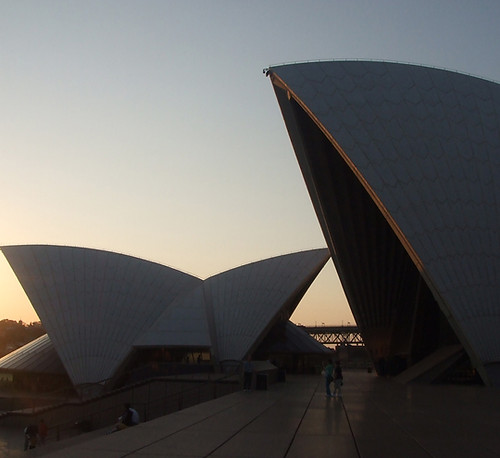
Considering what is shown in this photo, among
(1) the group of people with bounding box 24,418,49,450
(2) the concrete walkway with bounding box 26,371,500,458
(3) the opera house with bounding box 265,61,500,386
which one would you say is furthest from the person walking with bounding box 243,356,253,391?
(1) the group of people with bounding box 24,418,49,450

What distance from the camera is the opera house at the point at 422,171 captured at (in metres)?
19.0

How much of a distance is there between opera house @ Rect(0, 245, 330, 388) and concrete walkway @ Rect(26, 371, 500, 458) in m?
17.9

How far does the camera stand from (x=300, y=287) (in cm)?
3444

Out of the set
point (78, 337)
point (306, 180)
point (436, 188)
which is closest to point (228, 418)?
point (436, 188)

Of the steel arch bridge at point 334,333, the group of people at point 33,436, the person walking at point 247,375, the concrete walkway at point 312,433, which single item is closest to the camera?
the concrete walkway at point 312,433

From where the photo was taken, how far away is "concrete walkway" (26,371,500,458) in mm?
6500

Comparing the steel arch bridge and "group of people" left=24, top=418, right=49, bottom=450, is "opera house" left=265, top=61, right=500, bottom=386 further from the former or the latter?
the steel arch bridge

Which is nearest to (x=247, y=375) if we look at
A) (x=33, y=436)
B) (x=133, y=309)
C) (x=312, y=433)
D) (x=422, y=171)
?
(x=33, y=436)

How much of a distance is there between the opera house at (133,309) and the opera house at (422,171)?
7.47m

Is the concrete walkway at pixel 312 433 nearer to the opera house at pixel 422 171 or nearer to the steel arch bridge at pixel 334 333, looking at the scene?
the opera house at pixel 422 171

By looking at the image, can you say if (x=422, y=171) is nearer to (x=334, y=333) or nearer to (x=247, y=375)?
(x=247, y=375)

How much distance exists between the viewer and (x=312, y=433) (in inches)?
318

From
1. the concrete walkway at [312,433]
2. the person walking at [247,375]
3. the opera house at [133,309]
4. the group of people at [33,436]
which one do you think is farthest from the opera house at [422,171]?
the group of people at [33,436]

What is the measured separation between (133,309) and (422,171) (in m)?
18.6
